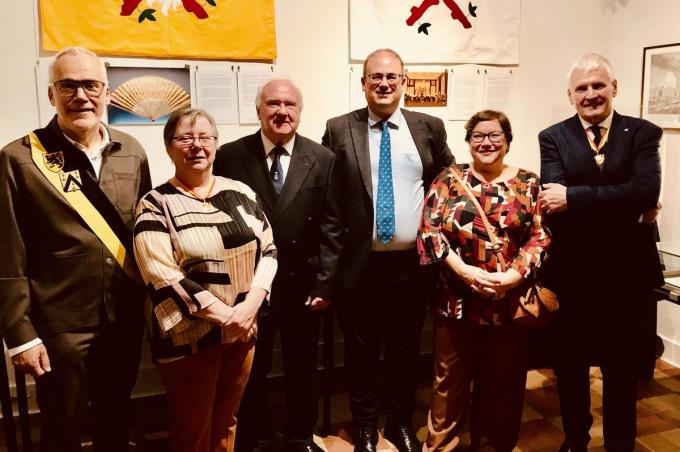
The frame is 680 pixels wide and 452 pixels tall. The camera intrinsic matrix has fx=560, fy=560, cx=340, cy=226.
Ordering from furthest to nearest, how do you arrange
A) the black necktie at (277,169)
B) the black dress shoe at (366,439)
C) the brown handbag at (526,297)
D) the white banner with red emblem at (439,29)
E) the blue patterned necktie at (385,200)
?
the white banner with red emblem at (439,29) < the black dress shoe at (366,439) < the blue patterned necktie at (385,200) < the black necktie at (277,169) < the brown handbag at (526,297)

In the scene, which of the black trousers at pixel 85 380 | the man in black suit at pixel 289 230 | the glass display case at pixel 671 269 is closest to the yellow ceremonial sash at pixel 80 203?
the black trousers at pixel 85 380

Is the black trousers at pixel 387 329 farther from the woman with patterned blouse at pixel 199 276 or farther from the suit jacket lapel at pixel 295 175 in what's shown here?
the woman with patterned blouse at pixel 199 276

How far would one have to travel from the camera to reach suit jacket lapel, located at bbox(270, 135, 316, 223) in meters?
2.23

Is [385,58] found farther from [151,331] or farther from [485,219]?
[151,331]

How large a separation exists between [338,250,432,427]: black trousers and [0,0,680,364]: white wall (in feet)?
3.99

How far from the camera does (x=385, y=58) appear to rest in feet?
7.71

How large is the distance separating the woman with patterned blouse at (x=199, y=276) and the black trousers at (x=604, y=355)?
126 centimetres

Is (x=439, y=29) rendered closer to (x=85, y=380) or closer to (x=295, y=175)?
(x=295, y=175)

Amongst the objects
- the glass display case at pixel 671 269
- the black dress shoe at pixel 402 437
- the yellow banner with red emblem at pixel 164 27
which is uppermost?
the yellow banner with red emblem at pixel 164 27

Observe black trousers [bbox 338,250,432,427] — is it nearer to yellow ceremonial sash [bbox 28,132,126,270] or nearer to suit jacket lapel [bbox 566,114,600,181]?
suit jacket lapel [bbox 566,114,600,181]

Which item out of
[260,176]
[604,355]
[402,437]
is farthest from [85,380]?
[604,355]

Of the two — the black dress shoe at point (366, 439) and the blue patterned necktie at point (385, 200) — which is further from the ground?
the blue patterned necktie at point (385, 200)

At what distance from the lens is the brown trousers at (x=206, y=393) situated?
189 cm

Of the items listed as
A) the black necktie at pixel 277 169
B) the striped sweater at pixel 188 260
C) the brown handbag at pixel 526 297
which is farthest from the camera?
the black necktie at pixel 277 169
